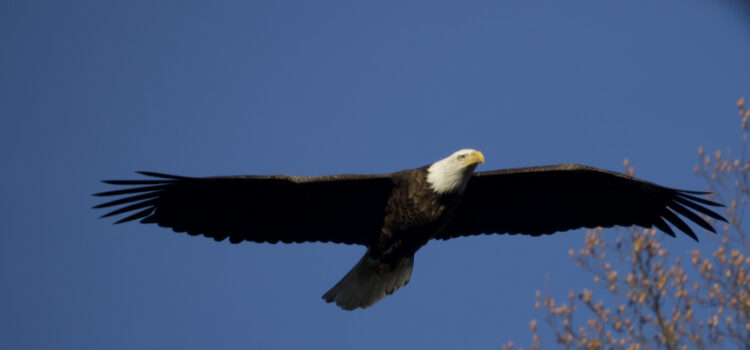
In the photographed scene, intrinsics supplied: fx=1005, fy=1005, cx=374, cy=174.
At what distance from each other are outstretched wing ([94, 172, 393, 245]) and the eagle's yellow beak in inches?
23.9

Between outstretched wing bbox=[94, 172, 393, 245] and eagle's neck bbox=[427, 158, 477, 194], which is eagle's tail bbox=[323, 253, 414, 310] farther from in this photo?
eagle's neck bbox=[427, 158, 477, 194]

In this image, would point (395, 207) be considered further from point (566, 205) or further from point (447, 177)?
point (566, 205)

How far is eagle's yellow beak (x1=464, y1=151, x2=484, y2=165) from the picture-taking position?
6.91 meters

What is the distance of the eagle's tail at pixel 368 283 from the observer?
767 centimetres

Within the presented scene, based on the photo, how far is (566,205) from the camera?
26.1 ft

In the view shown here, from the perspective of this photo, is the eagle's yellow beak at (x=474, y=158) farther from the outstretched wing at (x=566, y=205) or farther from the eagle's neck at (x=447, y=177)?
the outstretched wing at (x=566, y=205)

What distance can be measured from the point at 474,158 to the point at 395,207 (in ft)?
2.18

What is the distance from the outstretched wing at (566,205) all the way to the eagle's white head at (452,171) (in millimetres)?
713

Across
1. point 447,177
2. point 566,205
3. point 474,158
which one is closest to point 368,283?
point 447,177

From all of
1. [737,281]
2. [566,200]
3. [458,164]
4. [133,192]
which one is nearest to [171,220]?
[133,192]

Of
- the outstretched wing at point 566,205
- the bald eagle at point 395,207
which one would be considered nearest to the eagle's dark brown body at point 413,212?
the bald eagle at point 395,207

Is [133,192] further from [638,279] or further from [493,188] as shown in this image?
[638,279]

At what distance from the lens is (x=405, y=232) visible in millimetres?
7098

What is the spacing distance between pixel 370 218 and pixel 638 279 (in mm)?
4081
